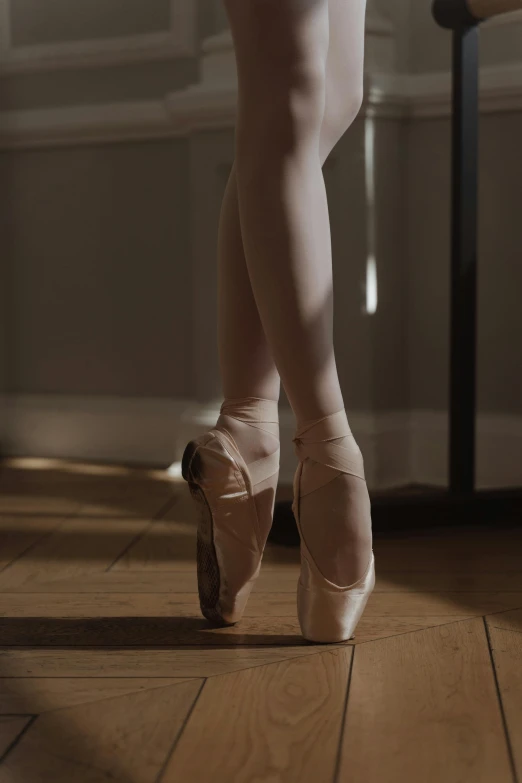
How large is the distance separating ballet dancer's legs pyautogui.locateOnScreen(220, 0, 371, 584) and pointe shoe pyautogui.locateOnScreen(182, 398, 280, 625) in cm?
7

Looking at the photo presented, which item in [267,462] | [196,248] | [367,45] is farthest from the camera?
[196,248]

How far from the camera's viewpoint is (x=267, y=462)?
81 centimetres

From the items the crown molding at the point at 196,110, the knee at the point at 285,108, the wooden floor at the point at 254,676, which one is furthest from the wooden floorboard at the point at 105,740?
the crown molding at the point at 196,110

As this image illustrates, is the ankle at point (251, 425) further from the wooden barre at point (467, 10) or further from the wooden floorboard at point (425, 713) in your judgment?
the wooden barre at point (467, 10)

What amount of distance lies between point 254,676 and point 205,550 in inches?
5.9

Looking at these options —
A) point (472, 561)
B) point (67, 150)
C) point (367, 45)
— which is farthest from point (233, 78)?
point (472, 561)

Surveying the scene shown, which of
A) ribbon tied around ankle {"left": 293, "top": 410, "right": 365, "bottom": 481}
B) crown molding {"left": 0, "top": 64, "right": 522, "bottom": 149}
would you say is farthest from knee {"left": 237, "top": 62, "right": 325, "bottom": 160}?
crown molding {"left": 0, "top": 64, "right": 522, "bottom": 149}

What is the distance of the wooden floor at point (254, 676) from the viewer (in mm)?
549

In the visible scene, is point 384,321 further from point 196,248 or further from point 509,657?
point 509,657

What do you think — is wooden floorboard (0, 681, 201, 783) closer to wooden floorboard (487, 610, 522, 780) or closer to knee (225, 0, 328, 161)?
wooden floorboard (487, 610, 522, 780)

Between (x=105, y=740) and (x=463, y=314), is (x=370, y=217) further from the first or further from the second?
(x=105, y=740)

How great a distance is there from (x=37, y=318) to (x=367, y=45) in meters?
0.78

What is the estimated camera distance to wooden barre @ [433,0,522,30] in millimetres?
1201

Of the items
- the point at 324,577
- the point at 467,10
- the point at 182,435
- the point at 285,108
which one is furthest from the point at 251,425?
the point at 182,435
